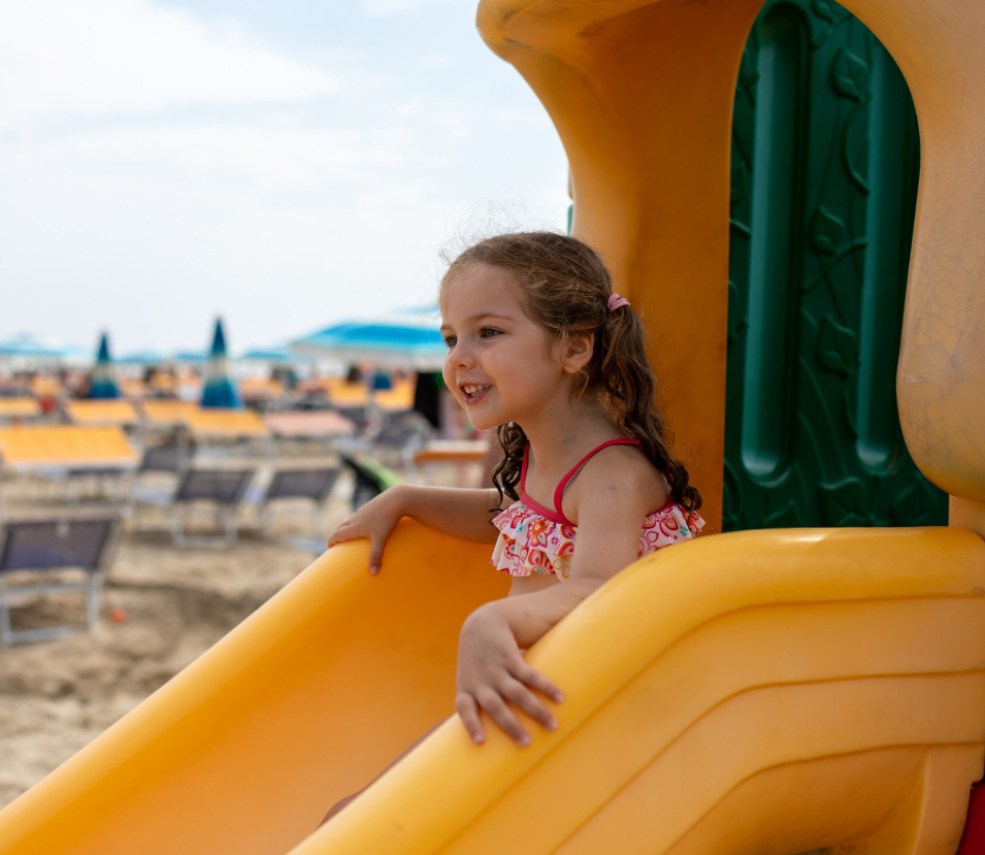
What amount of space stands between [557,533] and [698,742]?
422 millimetres

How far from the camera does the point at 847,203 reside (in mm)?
2352

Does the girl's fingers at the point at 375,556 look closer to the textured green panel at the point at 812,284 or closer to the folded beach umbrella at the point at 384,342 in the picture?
the textured green panel at the point at 812,284

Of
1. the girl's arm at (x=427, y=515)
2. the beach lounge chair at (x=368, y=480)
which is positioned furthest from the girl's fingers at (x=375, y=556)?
the beach lounge chair at (x=368, y=480)

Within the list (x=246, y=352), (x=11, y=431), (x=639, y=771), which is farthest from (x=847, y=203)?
(x=246, y=352)

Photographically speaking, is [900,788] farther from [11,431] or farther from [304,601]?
[11,431]

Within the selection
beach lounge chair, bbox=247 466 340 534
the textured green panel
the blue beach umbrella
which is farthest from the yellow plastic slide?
the blue beach umbrella

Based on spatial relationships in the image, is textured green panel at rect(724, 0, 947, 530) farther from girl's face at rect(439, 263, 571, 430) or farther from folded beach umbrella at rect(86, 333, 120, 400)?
folded beach umbrella at rect(86, 333, 120, 400)

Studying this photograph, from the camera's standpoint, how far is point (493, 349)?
1.49m

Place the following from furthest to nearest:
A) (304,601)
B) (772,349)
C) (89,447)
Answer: (89,447)
(772,349)
(304,601)

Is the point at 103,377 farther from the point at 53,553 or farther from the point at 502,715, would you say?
the point at 502,715

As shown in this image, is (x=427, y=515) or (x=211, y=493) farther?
(x=211, y=493)

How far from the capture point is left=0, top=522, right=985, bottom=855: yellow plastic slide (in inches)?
43.9

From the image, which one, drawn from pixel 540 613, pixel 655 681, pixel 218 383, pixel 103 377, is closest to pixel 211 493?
pixel 218 383

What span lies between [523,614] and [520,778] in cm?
20
